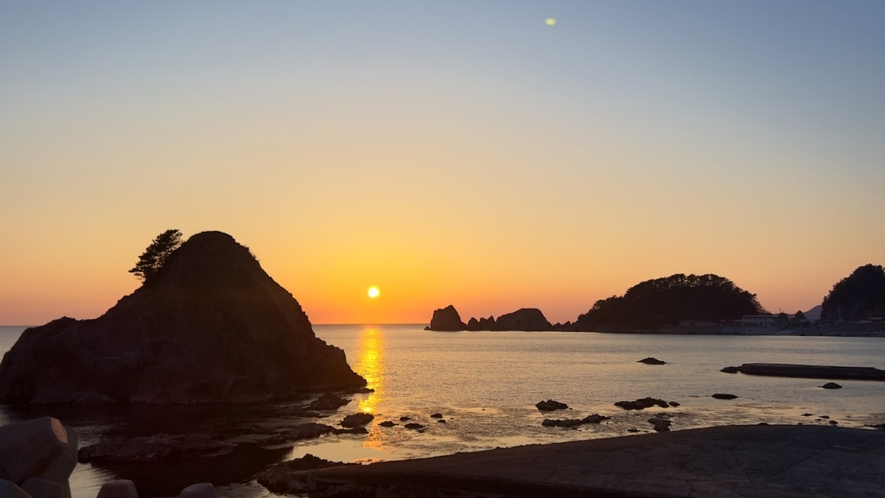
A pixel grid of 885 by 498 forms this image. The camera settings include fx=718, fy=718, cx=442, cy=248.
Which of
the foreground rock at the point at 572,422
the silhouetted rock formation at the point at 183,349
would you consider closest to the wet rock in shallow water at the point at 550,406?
the foreground rock at the point at 572,422

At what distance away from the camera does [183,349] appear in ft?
210

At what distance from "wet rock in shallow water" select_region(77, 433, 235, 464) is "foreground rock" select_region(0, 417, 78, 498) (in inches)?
768

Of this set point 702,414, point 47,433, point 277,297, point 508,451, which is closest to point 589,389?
point 702,414

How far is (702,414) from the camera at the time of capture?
177 ft

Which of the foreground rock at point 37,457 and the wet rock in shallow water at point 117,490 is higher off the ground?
the foreground rock at point 37,457

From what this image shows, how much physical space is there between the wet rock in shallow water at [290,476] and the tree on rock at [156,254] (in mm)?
53115

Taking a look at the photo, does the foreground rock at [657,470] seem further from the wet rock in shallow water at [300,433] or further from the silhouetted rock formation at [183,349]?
the silhouetted rock formation at [183,349]

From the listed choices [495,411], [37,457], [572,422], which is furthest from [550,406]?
[37,457]

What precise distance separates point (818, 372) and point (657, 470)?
82.0m

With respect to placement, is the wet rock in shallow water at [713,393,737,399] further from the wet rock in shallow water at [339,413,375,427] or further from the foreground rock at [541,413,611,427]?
the wet rock in shallow water at [339,413,375,427]

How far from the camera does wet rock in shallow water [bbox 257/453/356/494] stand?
27.2m

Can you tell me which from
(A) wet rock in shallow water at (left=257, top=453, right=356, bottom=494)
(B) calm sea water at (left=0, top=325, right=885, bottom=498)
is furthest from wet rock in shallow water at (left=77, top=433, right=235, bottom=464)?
(A) wet rock in shallow water at (left=257, top=453, right=356, bottom=494)

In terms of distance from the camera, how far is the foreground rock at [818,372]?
87625mm

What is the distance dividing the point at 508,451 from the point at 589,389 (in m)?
51.5
